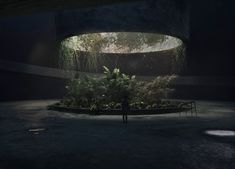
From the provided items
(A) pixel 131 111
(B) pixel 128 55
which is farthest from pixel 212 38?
(A) pixel 131 111

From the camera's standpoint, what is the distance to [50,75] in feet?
96.8

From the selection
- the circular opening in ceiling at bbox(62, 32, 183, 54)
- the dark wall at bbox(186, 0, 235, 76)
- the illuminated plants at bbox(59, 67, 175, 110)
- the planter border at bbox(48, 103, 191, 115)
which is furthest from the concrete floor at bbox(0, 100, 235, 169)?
the circular opening in ceiling at bbox(62, 32, 183, 54)

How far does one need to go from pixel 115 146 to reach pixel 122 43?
23624 mm

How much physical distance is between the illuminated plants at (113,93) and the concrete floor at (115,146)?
15.3 ft

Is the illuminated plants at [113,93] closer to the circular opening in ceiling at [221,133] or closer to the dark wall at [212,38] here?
the circular opening in ceiling at [221,133]

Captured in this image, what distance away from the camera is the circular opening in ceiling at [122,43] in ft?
93.7

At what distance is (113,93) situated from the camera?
17.7 metres

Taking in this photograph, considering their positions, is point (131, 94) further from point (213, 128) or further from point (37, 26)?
point (37, 26)

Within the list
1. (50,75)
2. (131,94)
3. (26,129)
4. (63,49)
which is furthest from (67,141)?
(50,75)

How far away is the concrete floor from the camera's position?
6.69 metres

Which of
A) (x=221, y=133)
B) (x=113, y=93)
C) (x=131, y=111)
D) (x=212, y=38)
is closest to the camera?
(x=221, y=133)

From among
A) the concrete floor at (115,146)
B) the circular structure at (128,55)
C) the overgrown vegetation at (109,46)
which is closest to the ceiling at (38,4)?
the concrete floor at (115,146)

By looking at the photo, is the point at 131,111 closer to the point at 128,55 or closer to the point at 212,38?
the point at 212,38

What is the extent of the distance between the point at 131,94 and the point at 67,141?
29.0ft
